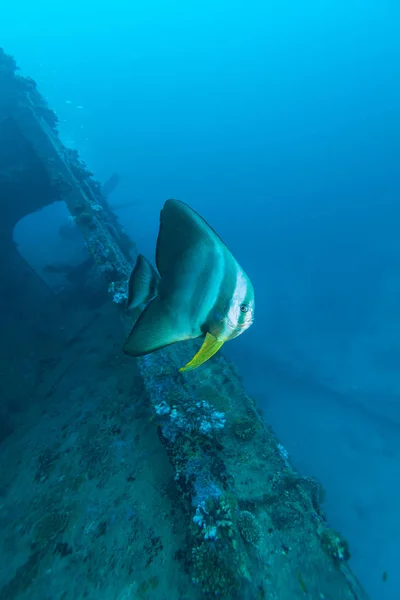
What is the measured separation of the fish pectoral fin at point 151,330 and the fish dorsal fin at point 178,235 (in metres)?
0.13

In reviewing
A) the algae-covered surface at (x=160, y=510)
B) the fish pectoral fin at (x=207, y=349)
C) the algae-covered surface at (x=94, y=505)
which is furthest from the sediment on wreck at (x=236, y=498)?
the fish pectoral fin at (x=207, y=349)

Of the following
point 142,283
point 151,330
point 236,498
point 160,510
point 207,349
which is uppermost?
point 142,283

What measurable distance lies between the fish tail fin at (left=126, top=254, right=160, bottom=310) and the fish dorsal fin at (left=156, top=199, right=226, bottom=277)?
39 mm

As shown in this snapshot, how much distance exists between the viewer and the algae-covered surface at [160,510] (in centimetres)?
263

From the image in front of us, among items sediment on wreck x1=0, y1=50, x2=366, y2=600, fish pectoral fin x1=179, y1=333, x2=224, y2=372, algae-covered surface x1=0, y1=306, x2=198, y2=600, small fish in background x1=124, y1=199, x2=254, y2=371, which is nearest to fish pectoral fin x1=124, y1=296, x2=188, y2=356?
small fish in background x1=124, y1=199, x2=254, y2=371

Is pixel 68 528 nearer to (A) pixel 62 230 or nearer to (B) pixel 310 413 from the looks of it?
(B) pixel 310 413

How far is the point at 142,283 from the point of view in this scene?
1.15 metres

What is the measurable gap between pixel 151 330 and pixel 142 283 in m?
0.17

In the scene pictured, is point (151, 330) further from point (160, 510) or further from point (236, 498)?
point (236, 498)

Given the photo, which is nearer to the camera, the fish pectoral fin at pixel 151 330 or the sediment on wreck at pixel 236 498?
the fish pectoral fin at pixel 151 330

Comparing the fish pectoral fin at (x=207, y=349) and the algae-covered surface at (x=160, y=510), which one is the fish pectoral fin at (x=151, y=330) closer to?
the fish pectoral fin at (x=207, y=349)

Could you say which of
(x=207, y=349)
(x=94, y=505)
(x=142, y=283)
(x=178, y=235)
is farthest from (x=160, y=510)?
(x=178, y=235)

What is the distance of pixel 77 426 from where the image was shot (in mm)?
4445

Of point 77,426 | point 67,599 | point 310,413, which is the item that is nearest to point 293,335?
point 310,413
